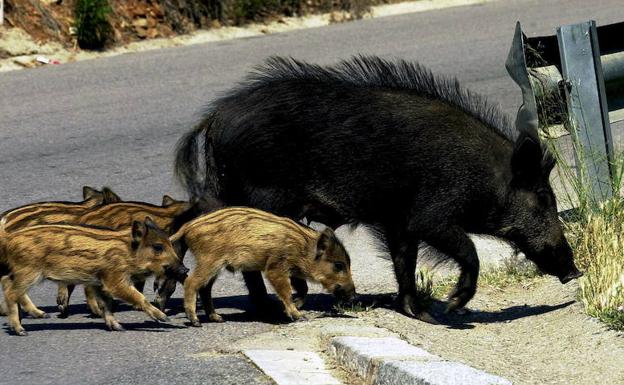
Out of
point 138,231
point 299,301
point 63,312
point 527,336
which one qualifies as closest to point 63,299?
point 63,312

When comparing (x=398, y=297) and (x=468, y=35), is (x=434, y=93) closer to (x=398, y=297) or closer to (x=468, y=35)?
(x=398, y=297)

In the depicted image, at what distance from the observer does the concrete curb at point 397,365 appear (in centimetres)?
606

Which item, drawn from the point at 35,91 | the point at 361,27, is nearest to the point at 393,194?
the point at 35,91

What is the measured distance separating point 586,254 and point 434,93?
1.42 meters

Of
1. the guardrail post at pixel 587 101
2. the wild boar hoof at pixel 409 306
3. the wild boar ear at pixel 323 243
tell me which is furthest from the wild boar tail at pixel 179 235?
the guardrail post at pixel 587 101

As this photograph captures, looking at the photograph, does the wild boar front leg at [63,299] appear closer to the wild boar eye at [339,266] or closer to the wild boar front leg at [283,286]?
the wild boar front leg at [283,286]

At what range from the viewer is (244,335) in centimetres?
732

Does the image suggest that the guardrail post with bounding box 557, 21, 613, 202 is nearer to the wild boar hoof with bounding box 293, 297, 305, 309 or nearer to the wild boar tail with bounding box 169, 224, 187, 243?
the wild boar hoof with bounding box 293, 297, 305, 309

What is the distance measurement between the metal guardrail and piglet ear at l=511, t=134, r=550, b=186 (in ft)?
1.38

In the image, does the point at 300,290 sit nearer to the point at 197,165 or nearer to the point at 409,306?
the point at 409,306

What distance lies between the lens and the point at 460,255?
7750mm

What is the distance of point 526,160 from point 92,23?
24.7 ft

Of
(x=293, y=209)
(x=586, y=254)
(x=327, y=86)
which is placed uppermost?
(x=327, y=86)

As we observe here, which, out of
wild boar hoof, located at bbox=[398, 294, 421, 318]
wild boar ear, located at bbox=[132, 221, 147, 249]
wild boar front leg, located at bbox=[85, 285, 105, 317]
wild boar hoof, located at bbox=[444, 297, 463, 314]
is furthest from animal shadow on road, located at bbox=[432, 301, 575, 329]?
wild boar front leg, located at bbox=[85, 285, 105, 317]
